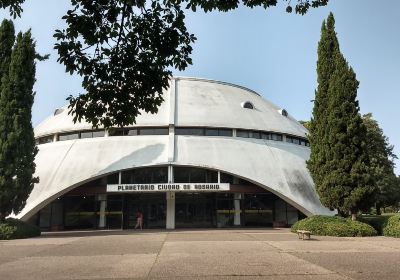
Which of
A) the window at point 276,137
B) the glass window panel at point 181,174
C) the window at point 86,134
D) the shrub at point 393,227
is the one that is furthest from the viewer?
the window at point 276,137

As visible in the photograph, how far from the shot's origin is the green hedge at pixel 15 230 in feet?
81.9

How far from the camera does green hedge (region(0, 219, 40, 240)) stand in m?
25.0

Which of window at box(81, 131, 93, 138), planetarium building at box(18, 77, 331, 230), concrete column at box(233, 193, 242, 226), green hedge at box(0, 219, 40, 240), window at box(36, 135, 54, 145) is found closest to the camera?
green hedge at box(0, 219, 40, 240)

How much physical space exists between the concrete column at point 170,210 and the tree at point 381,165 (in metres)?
27.6

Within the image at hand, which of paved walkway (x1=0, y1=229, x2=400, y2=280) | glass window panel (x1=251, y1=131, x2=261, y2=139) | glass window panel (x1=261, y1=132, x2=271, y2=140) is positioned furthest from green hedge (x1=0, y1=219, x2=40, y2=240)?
glass window panel (x1=261, y1=132, x2=271, y2=140)

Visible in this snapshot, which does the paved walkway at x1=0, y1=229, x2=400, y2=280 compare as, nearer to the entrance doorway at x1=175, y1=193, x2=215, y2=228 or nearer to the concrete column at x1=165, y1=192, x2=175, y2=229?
the concrete column at x1=165, y1=192, x2=175, y2=229

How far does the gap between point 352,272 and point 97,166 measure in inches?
1022

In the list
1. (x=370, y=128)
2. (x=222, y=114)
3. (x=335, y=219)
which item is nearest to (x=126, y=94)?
(x=335, y=219)

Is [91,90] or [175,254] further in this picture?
[175,254]

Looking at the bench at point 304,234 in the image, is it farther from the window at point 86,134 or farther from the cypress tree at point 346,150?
the window at point 86,134

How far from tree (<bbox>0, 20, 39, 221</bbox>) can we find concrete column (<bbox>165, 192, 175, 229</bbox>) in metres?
11.2

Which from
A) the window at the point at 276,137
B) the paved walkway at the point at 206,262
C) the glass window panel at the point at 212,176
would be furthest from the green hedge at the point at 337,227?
the window at the point at 276,137

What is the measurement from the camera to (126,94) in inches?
337

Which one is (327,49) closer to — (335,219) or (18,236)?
(335,219)
